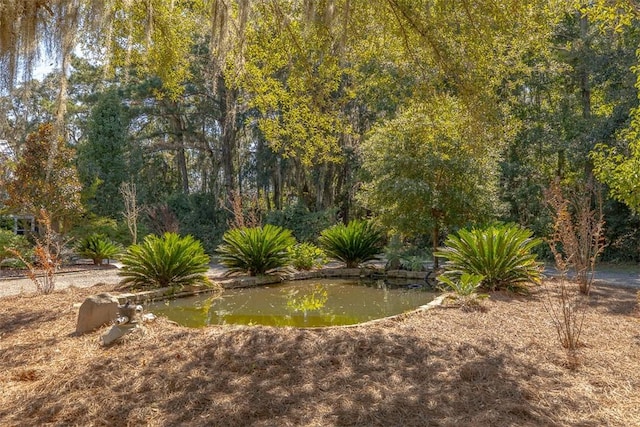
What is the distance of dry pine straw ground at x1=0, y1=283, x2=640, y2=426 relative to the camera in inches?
99.5

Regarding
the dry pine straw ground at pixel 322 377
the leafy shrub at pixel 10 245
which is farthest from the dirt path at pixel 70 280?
the dry pine straw ground at pixel 322 377

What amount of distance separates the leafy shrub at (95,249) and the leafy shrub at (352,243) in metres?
5.37

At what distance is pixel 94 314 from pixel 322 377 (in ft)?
7.77

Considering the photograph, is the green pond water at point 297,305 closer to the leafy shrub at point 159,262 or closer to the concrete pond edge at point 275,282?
the concrete pond edge at point 275,282

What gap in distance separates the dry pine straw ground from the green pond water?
113cm

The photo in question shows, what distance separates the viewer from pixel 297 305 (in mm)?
6387

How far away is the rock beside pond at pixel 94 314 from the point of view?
14.0ft

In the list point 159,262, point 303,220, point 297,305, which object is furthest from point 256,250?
point 303,220

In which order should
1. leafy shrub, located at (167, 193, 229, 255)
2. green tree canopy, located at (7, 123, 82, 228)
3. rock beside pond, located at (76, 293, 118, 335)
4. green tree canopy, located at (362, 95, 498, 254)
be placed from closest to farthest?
rock beside pond, located at (76, 293, 118, 335) < green tree canopy, located at (362, 95, 498, 254) < green tree canopy, located at (7, 123, 82, 228) < leafy shrub, located at (167, 193, 229, 255)

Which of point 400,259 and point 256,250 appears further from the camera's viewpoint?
point 400,259

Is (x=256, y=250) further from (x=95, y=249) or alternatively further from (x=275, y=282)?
(x=95, y=249)

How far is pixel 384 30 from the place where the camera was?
538cm

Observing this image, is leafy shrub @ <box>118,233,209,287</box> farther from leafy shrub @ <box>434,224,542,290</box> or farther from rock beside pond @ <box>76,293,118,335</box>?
leafy shrub @ <box>434,224,542,290</box>

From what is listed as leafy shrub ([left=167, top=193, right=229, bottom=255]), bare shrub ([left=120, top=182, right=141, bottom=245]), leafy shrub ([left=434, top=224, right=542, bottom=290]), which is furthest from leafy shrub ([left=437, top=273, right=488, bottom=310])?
leafy shrub ([left=167, top=193, right=229, bottom=255])
